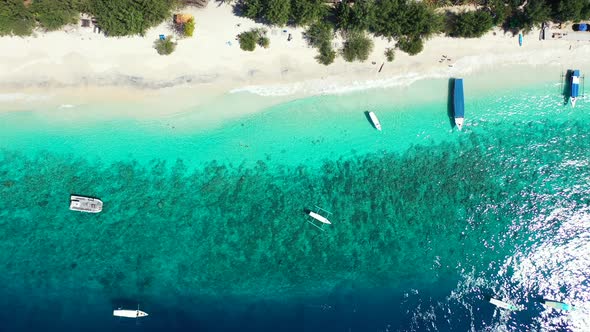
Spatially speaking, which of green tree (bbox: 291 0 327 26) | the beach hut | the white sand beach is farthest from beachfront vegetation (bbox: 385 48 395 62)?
the beach hut

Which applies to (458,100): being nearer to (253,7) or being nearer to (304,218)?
(304,218)

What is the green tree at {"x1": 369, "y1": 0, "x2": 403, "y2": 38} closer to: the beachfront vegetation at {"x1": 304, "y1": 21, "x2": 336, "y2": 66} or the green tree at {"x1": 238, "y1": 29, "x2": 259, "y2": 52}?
the beachfront vegetation at {"x1": 304, "y1": 21, "x2": 336, "y2": 66}

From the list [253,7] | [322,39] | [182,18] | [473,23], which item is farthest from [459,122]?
[182,18]

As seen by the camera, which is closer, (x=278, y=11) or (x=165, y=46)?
(x=278, y=11)

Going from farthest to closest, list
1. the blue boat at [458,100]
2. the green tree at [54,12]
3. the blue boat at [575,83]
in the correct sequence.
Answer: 1. the blue boat at [575,83]
2. the blue boat at [458,100]
3. the green tree at [54,12]

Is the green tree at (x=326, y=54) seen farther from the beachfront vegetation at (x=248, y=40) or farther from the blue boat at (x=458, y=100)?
the blue boat at (x=458, y=100)

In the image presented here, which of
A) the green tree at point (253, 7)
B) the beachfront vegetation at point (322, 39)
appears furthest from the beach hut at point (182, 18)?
the beachfront vegetation at point (322, 39)
